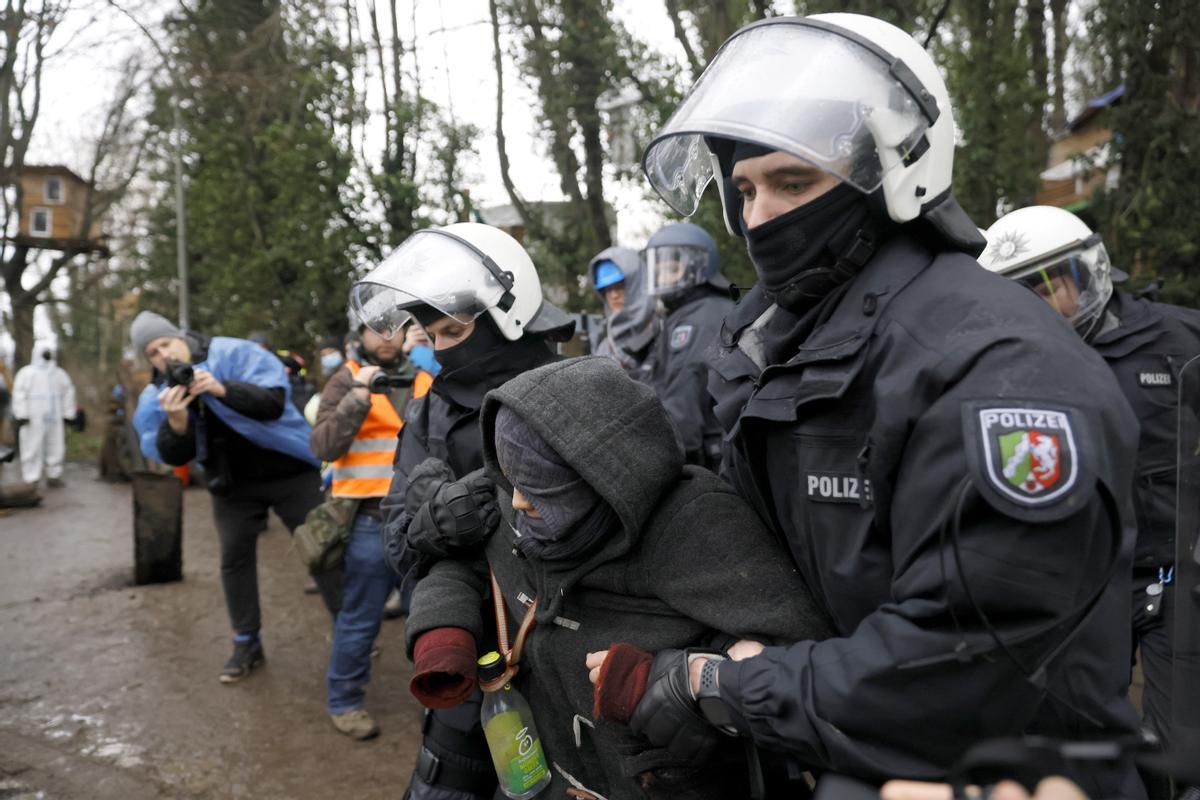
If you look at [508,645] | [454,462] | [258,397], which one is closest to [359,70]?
[258,397]

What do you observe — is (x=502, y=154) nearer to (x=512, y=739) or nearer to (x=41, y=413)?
(x=41, y=413)

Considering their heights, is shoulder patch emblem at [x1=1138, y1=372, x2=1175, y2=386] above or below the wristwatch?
above

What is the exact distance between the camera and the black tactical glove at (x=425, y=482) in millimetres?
2539

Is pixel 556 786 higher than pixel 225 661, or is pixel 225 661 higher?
pixel 556 786

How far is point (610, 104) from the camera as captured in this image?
33.0 ft

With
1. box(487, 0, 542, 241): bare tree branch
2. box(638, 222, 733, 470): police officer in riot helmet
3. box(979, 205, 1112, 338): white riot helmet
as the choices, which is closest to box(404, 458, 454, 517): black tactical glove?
box(638, 222, 733, 470): police officer in riot helmet

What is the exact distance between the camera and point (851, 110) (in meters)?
1.53

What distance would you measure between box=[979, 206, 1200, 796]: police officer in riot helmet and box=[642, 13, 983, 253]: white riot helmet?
1.91 meters

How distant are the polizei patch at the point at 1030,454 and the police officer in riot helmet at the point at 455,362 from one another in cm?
160

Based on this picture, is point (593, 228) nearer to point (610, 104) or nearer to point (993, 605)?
point (610, 104)

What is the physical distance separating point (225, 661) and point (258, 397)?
190cm

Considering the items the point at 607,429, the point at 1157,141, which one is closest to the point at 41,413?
the point at 1157,141

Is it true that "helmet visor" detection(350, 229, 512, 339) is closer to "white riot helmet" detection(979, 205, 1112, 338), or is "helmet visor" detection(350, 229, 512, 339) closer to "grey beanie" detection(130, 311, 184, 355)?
"white riot helmet" detection(979, 205, 1112, 338)

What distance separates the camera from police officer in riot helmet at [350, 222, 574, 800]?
2486 mm
